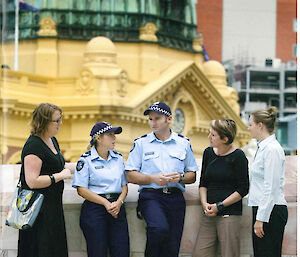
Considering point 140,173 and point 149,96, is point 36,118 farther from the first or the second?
point 149,96

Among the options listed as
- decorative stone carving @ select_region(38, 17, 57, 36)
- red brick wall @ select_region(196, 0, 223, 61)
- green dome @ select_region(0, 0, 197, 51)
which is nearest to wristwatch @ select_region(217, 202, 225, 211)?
decorative stone carving @ select_region(38, 17, 57, 36)

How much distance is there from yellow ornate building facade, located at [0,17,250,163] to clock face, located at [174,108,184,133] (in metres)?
0.05

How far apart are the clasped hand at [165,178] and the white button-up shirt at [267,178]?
2.07 feet

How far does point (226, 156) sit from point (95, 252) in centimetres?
136

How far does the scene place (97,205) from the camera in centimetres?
717

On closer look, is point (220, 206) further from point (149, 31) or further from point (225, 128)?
point (149, 31)

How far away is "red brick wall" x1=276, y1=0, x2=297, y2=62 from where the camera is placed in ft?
194

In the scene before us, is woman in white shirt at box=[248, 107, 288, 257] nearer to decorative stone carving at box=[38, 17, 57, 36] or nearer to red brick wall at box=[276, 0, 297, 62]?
decorative stone carving at box=[38, 17, 57, 36]

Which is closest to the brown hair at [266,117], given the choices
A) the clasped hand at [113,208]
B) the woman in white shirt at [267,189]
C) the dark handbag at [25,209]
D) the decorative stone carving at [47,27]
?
the woman in white shirt at [267,189]

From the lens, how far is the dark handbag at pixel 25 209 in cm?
678

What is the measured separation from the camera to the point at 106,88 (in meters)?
38.6

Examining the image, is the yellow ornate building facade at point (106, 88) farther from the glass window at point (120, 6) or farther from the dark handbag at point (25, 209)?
the dark handbag at point (25, 209)

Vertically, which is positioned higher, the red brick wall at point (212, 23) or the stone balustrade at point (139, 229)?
the red brick wall at point (212, 23)

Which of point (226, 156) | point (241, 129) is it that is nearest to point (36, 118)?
point (226, 156)
